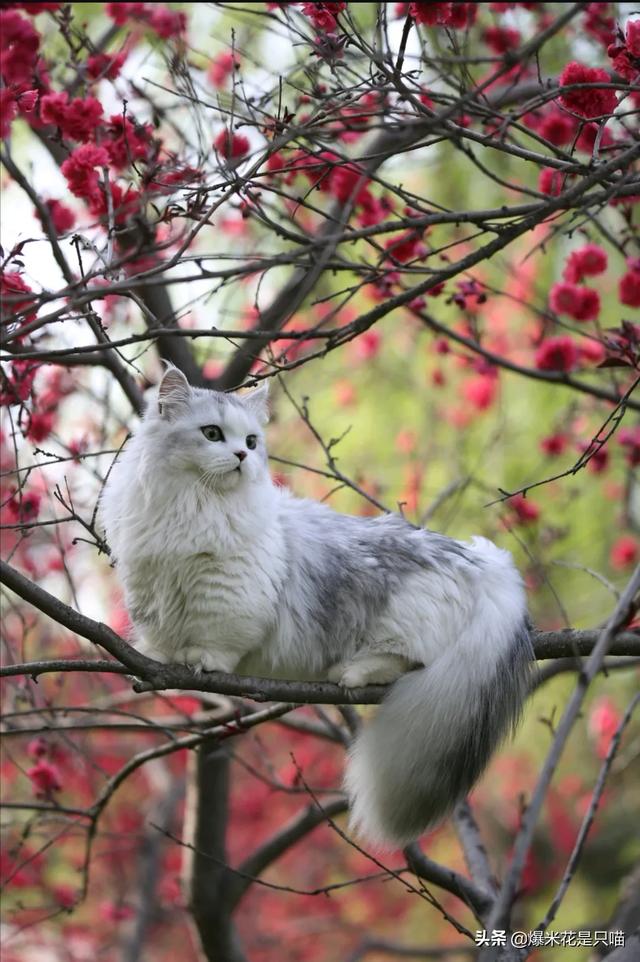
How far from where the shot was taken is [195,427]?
321 cm

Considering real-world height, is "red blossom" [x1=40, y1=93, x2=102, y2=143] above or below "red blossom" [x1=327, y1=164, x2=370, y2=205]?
below

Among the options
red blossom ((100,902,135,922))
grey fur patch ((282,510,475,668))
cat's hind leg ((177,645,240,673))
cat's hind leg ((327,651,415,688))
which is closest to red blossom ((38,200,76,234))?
grey fur patch ((282,510,475,668))

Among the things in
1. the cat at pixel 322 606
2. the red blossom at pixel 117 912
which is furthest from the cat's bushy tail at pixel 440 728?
the red blossom at pixel 117 912

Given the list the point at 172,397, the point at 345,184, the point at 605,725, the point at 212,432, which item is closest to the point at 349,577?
the point at 212,432

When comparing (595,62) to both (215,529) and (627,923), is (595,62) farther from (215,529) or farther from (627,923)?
(627,923)

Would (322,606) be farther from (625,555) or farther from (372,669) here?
(625,555)

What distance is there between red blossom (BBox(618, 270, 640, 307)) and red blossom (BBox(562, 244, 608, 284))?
0.37ft

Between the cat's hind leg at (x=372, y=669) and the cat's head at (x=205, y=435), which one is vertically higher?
the cat's head at (x=205, y=435)

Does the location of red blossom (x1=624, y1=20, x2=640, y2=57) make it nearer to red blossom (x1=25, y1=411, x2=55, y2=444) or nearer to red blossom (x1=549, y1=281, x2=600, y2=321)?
red blossom (x1=549, y1=281, x2=600, y2=321)

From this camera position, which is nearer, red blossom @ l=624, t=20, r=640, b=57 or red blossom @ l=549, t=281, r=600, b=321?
red blossom @ l=624, t=20, r=640, b=57

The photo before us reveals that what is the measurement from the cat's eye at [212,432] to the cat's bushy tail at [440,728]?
35.1 inches

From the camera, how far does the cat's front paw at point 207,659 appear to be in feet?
10.3

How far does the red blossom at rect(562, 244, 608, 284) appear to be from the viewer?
3975 millimetres

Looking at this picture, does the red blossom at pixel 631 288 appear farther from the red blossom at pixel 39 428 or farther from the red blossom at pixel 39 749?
the red blossom at pixel 39 749
